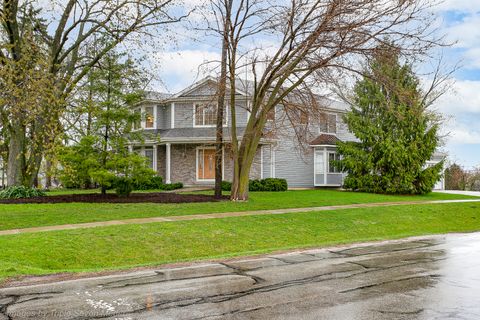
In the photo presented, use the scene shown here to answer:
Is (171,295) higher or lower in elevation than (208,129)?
lower

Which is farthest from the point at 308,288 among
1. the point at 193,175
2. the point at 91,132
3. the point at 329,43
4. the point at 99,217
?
the point at 193,175

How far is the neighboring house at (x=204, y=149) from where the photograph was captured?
97.7 ft

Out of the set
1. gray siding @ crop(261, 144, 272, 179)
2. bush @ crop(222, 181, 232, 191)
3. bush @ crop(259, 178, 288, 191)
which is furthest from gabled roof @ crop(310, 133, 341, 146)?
bush @ crop(222, 181, 232, 191)

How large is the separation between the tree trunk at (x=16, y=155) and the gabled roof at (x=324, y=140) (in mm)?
17676

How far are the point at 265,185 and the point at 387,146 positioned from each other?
7849 millimetres

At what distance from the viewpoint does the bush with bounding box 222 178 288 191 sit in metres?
28.0

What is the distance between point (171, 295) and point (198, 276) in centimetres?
143

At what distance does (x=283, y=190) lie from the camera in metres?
28.6

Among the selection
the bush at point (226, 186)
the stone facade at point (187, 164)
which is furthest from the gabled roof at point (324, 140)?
the bush at point (226, 186)

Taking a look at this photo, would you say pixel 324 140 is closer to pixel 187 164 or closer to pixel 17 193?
pixel 187 164

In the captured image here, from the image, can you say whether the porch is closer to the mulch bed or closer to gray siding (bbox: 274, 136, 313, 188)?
gray siding (bbox: 274, 136, 313, 188)

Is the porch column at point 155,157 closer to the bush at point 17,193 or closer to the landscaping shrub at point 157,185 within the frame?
the landscaping shrub at point 157,185

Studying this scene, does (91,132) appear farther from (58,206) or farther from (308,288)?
(308,288)

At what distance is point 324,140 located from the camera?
32.1 m
